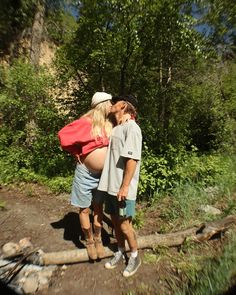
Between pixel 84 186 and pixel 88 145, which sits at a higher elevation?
pixel 88 145

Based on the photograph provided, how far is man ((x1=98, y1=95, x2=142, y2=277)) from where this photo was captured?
3.24m

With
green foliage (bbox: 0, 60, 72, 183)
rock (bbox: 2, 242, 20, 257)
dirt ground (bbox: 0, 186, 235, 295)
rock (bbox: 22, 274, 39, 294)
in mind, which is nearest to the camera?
rock (bbox: 22, 274, 39, 294)

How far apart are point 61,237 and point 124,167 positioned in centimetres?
192

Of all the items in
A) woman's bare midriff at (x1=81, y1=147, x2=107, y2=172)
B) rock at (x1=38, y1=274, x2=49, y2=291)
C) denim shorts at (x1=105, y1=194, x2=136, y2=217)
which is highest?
woman's bare midriff at (x1=81, y1=147, x2=107, y2=172)

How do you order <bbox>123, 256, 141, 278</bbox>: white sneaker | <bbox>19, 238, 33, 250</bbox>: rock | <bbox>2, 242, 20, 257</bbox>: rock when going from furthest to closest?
<bbox>19, 238, 33, 250</bbox>: rock → <bbox>2, 242, 20, 257</bbox>: rock → <bbox>123, 256, 141, 278</bbox>: white sneaker

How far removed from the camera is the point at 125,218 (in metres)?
3.47

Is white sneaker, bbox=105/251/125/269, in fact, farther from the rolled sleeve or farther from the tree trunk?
the tree trunk

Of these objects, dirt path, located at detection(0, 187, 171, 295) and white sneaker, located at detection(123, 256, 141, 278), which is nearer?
dirt path, located at detection(0, 187, 171, 295)

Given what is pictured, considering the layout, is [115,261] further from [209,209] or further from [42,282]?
[209,209]

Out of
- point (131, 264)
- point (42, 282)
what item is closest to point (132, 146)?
point (131, 264)

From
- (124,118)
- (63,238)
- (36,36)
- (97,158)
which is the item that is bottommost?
(63,238)

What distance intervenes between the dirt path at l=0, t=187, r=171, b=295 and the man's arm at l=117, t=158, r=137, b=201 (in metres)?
1.00

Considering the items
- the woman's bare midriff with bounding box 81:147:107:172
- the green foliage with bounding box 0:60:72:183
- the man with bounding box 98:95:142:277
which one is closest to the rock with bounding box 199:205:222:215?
the man with bounding box 98:95:142:277

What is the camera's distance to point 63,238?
15.2 ft
